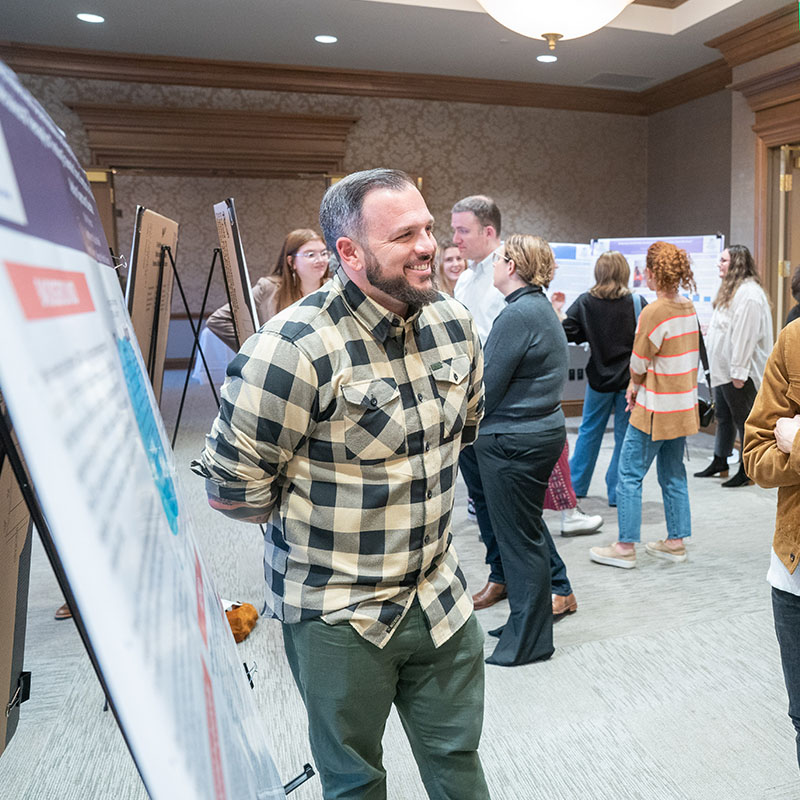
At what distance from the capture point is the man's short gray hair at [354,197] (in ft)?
4.21

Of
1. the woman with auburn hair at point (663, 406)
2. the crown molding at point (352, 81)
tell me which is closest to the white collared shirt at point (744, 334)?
the woman with auburn hair at point (663, 406)

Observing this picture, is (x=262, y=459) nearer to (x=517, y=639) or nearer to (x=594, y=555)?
(x=517, y=639)

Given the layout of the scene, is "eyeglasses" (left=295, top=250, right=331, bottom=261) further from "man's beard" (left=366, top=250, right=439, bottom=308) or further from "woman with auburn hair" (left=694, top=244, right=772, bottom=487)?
"woman with auburn hair" (left=694, top=244, right=772, bottom=487)

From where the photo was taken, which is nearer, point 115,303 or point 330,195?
point 115,303

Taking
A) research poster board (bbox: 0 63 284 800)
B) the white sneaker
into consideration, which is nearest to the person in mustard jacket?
research poster board (bbox: 0 63 284 800)

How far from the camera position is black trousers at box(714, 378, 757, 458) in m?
4.69

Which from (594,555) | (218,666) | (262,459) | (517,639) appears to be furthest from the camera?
(594,555)

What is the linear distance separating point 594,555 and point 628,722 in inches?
53.0

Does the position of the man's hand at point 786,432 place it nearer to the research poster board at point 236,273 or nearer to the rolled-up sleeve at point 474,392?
the rolled-up sleeve at point 474,392

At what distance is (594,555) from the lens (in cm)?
353

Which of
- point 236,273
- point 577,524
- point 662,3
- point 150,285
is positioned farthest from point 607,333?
point 662,3

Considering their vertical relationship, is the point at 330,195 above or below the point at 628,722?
above

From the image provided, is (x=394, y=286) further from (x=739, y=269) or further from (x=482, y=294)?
(x=739, y=269)

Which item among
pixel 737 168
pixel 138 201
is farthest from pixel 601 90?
pixel 138 201
